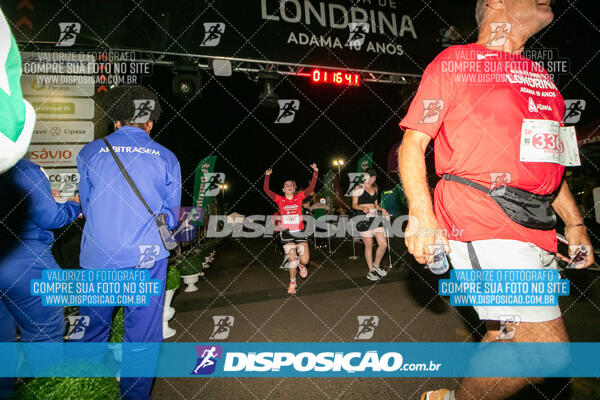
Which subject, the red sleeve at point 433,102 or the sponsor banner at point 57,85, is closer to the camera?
the red sleeve at point 433,102

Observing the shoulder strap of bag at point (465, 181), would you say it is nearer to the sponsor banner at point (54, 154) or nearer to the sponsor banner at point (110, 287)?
the sponsor banner at point (110, 287)

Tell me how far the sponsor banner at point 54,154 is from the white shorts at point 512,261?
5972 mm

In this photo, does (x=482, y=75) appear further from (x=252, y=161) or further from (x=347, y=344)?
(x=252, y=161)

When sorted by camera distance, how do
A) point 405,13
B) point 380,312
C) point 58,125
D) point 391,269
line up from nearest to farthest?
point 380,312 → point 58,125 → point 405,13 → point 391,269

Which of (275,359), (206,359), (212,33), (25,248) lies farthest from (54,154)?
(275,359)

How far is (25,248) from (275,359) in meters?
2.32

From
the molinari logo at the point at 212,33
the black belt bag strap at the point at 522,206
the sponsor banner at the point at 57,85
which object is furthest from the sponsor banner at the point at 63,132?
the black belt bag strap at the point at 522,206

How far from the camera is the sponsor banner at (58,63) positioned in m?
4.94

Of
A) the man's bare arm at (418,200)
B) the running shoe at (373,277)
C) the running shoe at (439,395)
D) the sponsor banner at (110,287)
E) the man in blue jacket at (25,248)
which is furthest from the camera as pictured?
the running shoe at (373,277)

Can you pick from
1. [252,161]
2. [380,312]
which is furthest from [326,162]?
[380,312]

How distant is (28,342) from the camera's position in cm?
215

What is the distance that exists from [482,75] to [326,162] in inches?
1603

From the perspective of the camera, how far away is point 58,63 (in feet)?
16.8

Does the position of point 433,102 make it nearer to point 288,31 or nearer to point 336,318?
point 336,318
